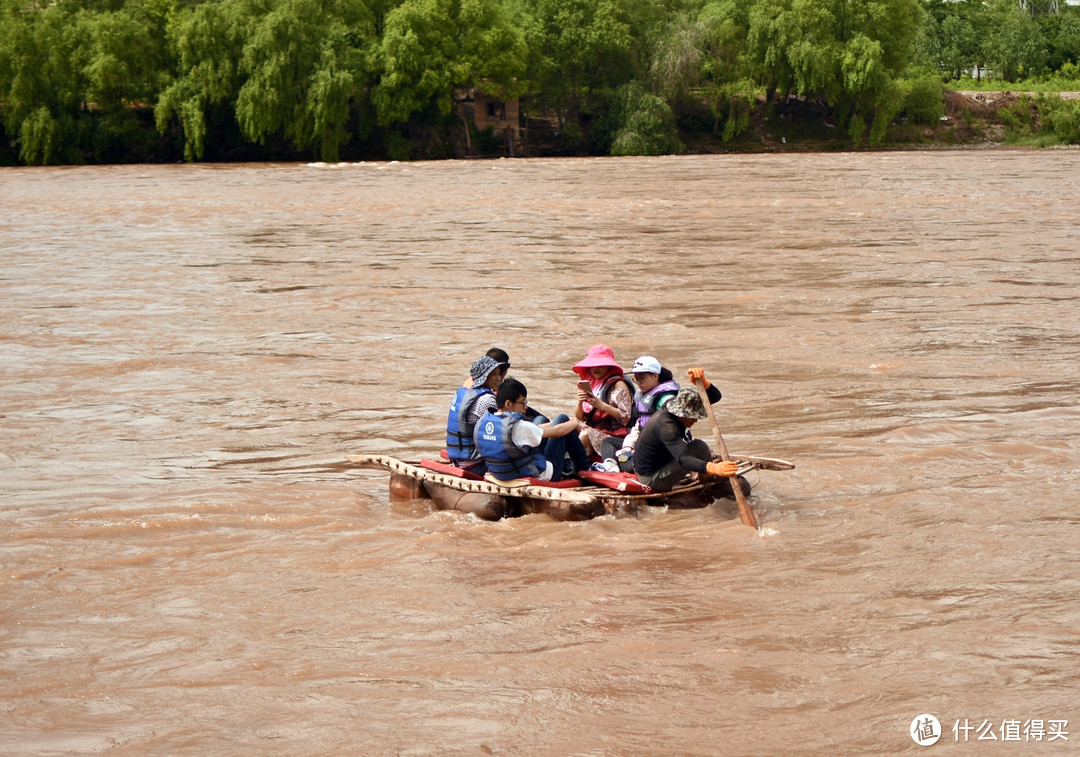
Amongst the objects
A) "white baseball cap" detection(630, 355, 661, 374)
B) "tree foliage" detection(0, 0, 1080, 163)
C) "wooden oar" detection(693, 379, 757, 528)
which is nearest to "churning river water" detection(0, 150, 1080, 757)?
"wooden oar" detection(693, 379, 757, 528)

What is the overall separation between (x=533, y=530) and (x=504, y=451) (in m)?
0.59

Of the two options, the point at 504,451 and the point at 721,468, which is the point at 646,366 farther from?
the point at 504,451

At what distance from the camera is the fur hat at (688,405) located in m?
8.35

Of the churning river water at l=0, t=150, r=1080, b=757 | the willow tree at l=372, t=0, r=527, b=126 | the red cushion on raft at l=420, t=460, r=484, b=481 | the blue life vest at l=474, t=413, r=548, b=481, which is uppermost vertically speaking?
the willow tree at l=372, t=0, r=527, b=126

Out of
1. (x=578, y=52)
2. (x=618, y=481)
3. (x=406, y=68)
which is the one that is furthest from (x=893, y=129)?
(x=618, y=481)

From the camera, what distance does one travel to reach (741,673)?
21.3 ft

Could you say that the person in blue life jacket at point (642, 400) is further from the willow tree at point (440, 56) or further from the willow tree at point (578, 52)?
the willow tree at point (578, 52)

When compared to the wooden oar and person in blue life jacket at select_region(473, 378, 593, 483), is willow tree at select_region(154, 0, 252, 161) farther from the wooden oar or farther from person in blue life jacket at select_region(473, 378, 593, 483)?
the wooden oar

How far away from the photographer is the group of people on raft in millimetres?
8445

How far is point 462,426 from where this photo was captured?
9.12m

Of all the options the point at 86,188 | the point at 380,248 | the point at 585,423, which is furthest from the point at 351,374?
the point at 86,188

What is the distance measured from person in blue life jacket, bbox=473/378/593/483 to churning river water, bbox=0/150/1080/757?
398 mm

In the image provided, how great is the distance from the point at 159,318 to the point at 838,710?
45.4ft

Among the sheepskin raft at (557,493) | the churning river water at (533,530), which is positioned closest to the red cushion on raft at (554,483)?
the sheepskin raft at (557,493)
